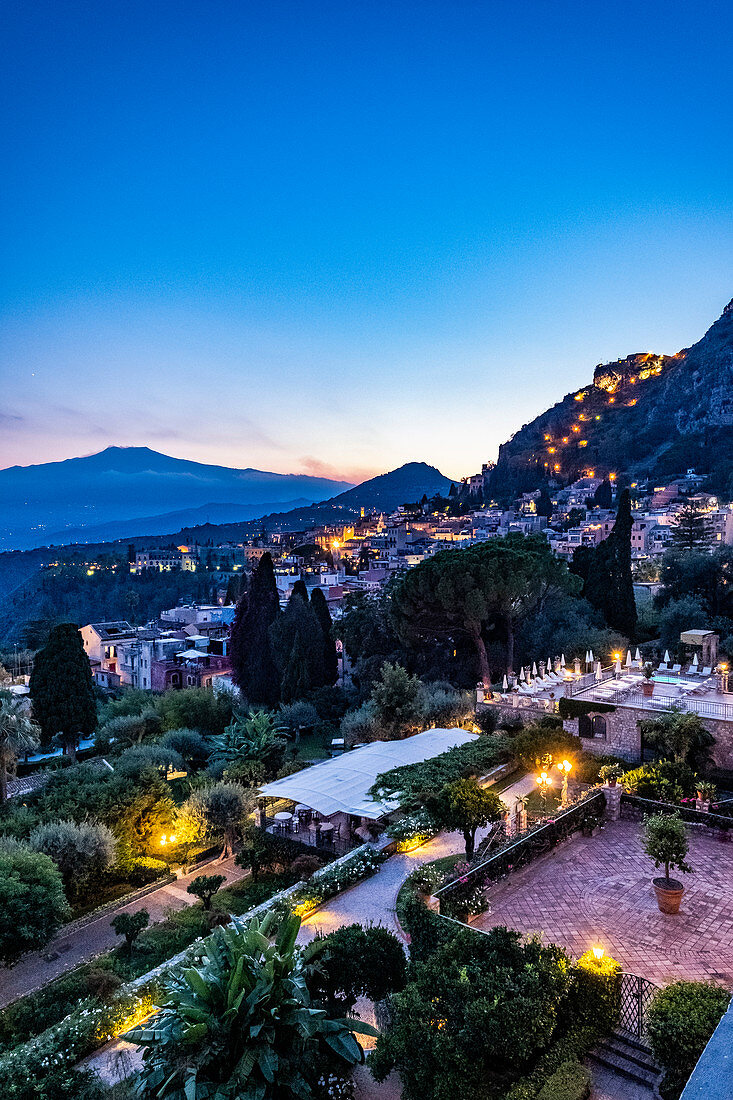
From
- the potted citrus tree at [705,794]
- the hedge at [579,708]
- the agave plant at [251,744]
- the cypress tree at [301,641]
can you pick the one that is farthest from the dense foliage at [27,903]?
the cypress tree at [301,641]

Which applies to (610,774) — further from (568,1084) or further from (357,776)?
(568,1084)

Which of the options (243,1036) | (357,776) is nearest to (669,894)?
(243,1036)

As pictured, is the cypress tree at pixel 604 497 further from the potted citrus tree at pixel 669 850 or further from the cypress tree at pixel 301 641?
the potted citrus tree at pixel 669 850

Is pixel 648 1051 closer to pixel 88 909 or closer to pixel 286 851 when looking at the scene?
pixel 286 851

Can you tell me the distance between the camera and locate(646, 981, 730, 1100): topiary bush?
5.16 meters

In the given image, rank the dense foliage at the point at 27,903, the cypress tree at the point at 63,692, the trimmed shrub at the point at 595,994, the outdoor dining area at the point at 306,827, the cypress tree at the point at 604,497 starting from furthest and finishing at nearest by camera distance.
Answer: the cypress tree at the point at 604,497, the cypress tree at the point at 63,692, the outdoor dining area at the point at 306,827, the dense foliage at the point at 27,903, the trimmed shrub at the point at 595,994

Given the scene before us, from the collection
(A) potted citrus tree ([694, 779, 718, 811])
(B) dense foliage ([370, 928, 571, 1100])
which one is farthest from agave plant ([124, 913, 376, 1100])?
(A) potted citrus tree ([694, 779, 718, 811])

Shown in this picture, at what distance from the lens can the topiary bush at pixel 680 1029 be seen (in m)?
5.16

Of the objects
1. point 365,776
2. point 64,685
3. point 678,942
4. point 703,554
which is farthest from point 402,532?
point 678,942

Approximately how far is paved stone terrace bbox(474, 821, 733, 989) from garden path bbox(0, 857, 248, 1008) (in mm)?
6758

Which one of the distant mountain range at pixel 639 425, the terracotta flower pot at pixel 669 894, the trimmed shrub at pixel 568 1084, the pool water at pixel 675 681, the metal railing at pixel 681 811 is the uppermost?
the distant mountain range at pixel 639 425

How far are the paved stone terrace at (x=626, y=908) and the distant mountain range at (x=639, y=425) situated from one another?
241 ft

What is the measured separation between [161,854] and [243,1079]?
395 inches

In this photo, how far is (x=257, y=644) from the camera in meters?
29.9
